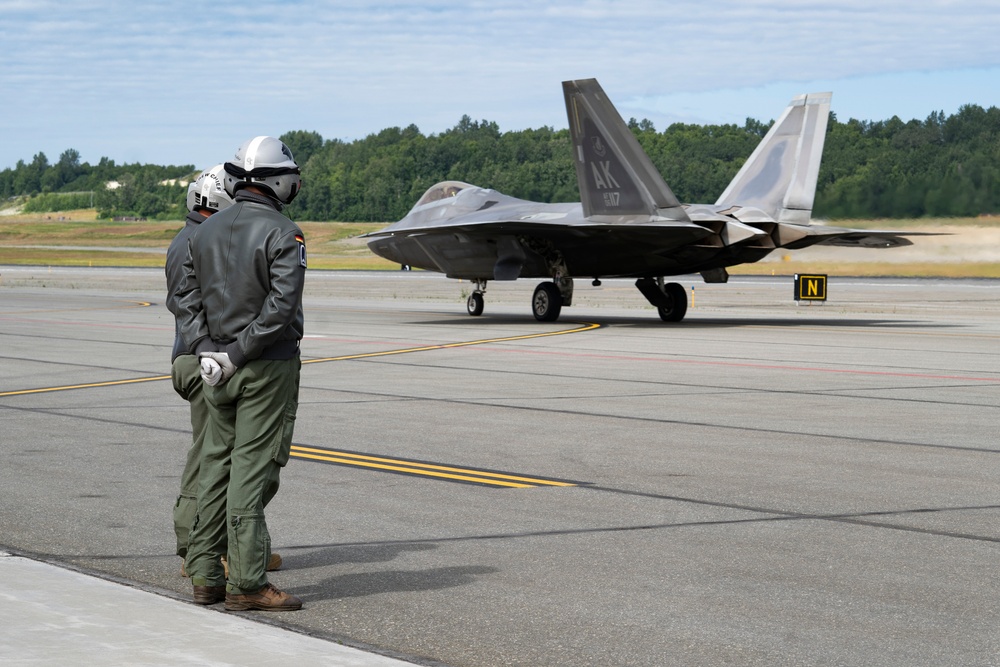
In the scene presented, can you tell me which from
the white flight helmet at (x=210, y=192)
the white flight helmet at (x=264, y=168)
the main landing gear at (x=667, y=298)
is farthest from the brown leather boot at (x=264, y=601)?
the main landing gear at (x=667, y=298)

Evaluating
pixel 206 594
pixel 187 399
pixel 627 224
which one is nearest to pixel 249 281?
pixel 187 399

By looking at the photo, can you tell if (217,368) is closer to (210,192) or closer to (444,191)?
(210,192)

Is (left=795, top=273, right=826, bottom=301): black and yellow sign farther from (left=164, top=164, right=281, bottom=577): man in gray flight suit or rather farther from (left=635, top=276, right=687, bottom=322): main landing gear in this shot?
(left=164, top=164, right=281, bottom=577): man in gray flight suit

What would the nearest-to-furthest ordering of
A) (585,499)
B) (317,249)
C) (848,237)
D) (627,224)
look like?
(585,499) < (627,224) < (848,237) < (317,249)

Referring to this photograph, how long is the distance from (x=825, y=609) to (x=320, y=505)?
354cm

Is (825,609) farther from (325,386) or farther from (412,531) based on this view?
(325,386)

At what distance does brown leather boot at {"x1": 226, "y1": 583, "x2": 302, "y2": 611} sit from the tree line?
95.4 ft

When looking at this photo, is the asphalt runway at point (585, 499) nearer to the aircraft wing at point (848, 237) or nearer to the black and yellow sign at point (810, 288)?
the aircraft wing at point (848, 237)

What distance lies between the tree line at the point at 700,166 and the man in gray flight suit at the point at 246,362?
2865 centimetres

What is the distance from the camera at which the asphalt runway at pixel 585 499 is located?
17.5 ft

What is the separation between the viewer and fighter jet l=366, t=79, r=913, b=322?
82.7ft

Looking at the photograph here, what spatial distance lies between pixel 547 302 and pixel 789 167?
19.3 feet

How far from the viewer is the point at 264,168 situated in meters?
5.79

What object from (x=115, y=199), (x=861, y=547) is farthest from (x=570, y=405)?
(x=115, y=199)
